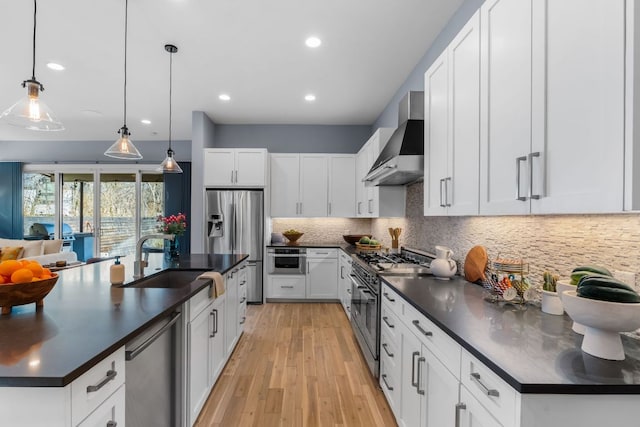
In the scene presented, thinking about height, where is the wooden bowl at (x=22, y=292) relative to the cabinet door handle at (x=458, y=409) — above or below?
above

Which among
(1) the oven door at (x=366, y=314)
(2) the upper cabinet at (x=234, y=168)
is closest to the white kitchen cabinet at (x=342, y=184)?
(2) the upper cabinet at (x=234, y=168)

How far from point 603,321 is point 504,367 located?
1.13ft

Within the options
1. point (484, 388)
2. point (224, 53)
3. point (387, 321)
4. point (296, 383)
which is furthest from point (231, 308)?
point (224, 53)

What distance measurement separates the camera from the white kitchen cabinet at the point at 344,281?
4.13 meters

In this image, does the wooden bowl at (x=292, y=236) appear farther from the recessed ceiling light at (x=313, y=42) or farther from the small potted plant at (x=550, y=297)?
the small potted plant at (x=550, y=297)

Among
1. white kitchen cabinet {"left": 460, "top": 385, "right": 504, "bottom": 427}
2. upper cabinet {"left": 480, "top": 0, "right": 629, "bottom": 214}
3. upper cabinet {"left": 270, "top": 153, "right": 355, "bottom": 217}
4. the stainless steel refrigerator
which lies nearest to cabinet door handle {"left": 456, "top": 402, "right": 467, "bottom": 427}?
white kitchen cabinet {"left": 460, "top": 385, "right": 504, "bottom": 427}

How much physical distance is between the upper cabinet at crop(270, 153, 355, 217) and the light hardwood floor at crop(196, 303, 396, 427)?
6.50ft

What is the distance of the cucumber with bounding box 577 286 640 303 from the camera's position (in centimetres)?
93

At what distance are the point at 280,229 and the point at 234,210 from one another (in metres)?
1.01

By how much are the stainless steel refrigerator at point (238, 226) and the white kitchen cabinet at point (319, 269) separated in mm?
778

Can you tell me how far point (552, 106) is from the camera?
115 centimetres

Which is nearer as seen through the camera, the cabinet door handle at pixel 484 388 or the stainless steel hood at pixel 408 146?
the cabinet door handle at pixel 484 388

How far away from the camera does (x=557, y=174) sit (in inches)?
44.2

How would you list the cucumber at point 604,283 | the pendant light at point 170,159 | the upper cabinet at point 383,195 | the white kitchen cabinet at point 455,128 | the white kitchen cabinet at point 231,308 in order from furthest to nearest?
the upper cabinet at point 383,195
the pendant light at point 170,159
the white kitchen cabinet at point 231,308
the white kitchen cabinet at point 455,128
the cucumber at point 604,283
